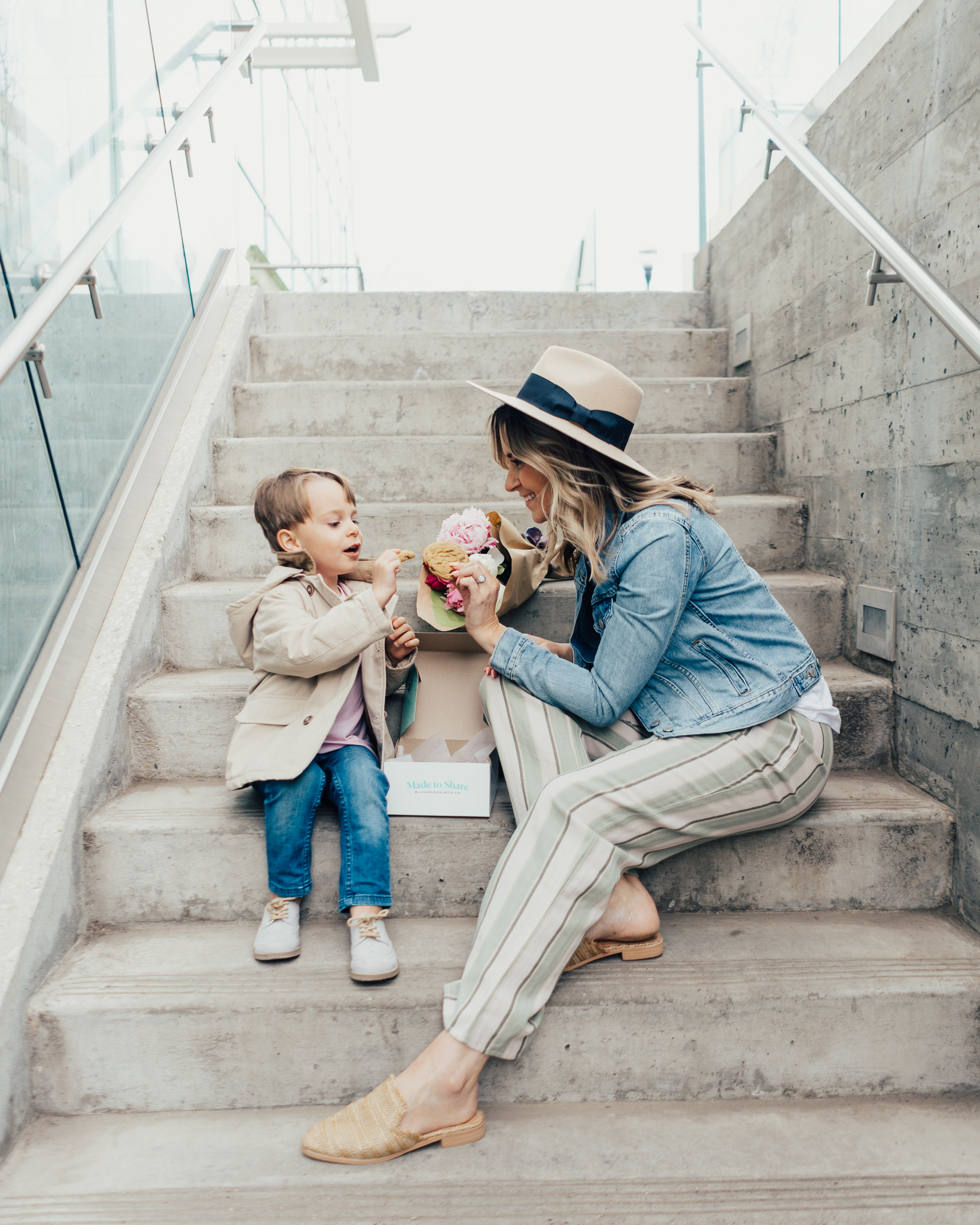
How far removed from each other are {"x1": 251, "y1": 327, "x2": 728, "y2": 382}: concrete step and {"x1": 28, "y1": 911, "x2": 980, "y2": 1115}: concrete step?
93.1 inches

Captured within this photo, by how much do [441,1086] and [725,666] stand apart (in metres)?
0.93

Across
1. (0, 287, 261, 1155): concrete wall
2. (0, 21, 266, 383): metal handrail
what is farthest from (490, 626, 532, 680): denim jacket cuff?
(0, 21, 266, 383): metal handrail

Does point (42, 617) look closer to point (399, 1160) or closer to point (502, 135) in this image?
point (399, 1160)

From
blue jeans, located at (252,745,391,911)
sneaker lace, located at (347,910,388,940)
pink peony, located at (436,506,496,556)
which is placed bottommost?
sneaker lace, located at (347,910,388,940)

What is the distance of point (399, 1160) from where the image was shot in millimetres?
1333

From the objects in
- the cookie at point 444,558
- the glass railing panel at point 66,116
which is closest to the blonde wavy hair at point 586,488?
the cookie at point 444,558

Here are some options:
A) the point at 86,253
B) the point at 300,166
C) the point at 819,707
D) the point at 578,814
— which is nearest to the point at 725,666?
the point at 819,707

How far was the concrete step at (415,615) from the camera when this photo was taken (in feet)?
7.29

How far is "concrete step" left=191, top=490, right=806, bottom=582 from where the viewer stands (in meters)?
2.48

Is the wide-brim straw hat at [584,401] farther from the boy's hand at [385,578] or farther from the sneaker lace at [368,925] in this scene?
the sneaker lace at [368,925]

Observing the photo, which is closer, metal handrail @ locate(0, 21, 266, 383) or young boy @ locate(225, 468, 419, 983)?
metal handrail @ locate(0, 21, 266, 383)

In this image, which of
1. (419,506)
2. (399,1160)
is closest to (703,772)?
(399,1160)

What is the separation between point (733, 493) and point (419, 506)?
1100 mm

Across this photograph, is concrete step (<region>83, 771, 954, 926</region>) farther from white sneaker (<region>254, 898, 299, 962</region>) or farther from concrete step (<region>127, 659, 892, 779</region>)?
concrete step (<region>127, 659, 892, 779</region>)
